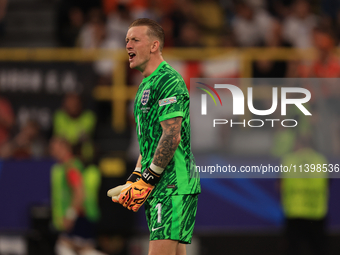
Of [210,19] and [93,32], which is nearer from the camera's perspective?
[93,32]

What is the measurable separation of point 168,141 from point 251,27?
8.60 meters

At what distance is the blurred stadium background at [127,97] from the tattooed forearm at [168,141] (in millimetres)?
5203

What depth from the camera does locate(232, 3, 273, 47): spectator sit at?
1188 cm

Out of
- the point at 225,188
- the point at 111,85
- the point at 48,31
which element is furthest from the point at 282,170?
the point at 48,31

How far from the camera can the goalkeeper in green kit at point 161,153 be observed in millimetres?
4047

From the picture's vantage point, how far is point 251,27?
12086mm

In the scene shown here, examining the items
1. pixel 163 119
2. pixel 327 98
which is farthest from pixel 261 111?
pixel 163 119

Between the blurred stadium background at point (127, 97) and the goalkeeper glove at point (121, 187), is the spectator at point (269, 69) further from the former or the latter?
the goalkeeper glove at point (121, 187)

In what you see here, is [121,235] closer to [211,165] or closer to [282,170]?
[211,165]

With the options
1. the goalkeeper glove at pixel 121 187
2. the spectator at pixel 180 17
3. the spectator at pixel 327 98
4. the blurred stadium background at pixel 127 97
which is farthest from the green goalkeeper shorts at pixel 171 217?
the spectator at pixel 180 17

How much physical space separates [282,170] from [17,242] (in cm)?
487

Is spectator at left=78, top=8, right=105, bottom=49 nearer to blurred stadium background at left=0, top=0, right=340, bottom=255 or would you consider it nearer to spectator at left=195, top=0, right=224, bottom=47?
blurred stadium background at left=0, top=0, right=340, bottom=255

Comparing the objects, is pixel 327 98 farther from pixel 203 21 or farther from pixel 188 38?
pixel 203 21

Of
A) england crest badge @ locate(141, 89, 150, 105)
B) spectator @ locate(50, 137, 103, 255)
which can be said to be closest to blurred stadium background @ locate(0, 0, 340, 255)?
spectator @ locate(50, 137, 103, 255)
